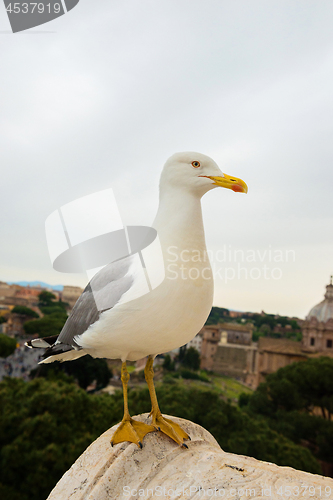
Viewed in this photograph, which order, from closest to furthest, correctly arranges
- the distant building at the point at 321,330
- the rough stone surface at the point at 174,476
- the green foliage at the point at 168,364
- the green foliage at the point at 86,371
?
the rough stone surface at the point at 174,476 < the green foliage at the point at 86,371 < the green foliage at the point at 168,364 < the distant building at the point at 321,330

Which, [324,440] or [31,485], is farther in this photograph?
[324,440]

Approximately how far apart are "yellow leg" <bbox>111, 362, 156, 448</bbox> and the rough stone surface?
36 mm

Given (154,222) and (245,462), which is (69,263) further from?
(245,462)

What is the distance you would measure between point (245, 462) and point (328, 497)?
0.47 metres

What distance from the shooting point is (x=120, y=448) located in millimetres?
2123

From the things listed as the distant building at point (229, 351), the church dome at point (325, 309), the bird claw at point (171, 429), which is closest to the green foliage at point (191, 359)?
the distant building at point (229, 351)

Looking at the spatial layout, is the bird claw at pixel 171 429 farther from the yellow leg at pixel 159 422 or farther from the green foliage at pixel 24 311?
the green foliage at pixel 24 311

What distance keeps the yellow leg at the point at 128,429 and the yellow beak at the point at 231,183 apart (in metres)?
1.10

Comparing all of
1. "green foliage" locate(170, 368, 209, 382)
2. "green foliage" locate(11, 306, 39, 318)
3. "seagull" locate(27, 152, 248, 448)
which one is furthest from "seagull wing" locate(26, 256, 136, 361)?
"green foliage" locate(11, 306, 39, 318)

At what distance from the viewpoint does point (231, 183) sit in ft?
6.58

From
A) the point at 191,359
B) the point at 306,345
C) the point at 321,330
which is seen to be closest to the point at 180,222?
the point at 191,359

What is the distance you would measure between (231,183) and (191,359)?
29.6 m

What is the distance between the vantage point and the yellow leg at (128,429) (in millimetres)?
2096

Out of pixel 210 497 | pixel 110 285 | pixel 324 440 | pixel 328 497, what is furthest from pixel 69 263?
pixel 324 440
